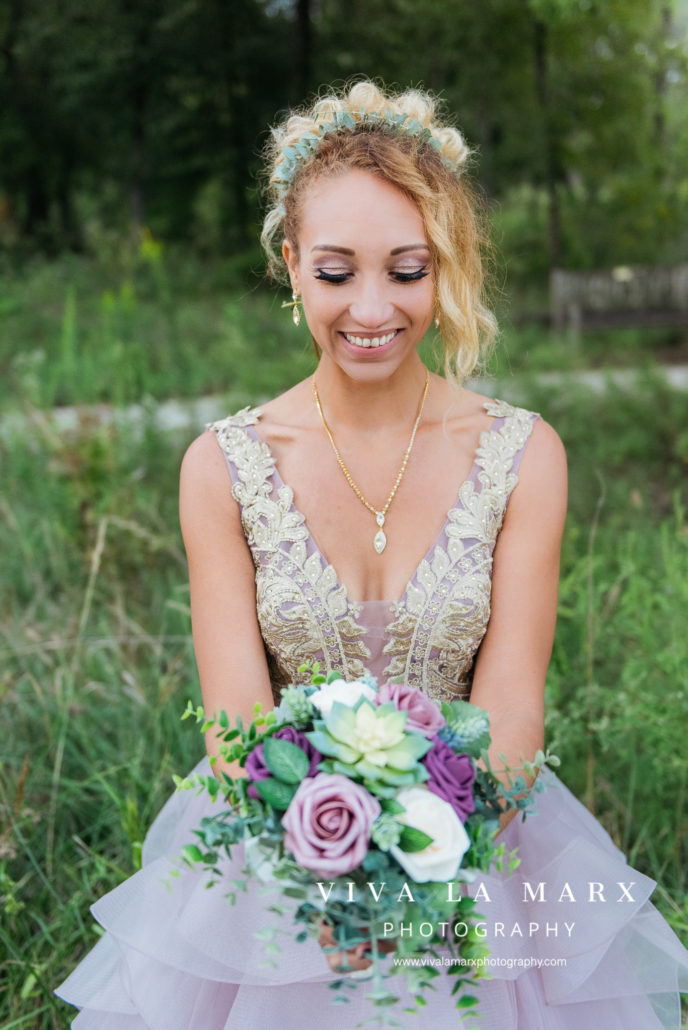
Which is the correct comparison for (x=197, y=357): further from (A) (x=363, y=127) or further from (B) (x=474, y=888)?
(B) (x=474, y=888)

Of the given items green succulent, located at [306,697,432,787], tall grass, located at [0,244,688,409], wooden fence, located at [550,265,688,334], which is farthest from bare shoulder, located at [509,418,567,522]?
wooden fence, located at [550,265,688,334]

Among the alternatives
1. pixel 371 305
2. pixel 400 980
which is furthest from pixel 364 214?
pixel 400 980

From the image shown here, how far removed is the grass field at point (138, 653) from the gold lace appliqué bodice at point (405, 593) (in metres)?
0.37

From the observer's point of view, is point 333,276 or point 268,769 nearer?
point 268,769

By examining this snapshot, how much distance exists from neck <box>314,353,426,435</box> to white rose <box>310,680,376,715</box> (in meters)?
0.92

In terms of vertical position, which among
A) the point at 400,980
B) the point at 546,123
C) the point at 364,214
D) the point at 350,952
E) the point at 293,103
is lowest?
the point at 400,980

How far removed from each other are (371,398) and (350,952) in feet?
3.84

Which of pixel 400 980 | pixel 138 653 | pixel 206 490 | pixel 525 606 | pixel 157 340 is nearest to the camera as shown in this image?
pixel 400 980

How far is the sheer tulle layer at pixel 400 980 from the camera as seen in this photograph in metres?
1.57

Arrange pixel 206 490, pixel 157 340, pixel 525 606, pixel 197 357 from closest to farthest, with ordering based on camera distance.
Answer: pixel 525 606
pixel 206 490
pixel 197 357
pixel 157 340

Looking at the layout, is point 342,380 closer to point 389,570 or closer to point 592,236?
point 389,570

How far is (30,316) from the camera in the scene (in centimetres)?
901

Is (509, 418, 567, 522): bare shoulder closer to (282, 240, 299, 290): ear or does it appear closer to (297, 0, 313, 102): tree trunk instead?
(282, 240, 299, 290): ear

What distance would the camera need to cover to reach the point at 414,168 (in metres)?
1.83
